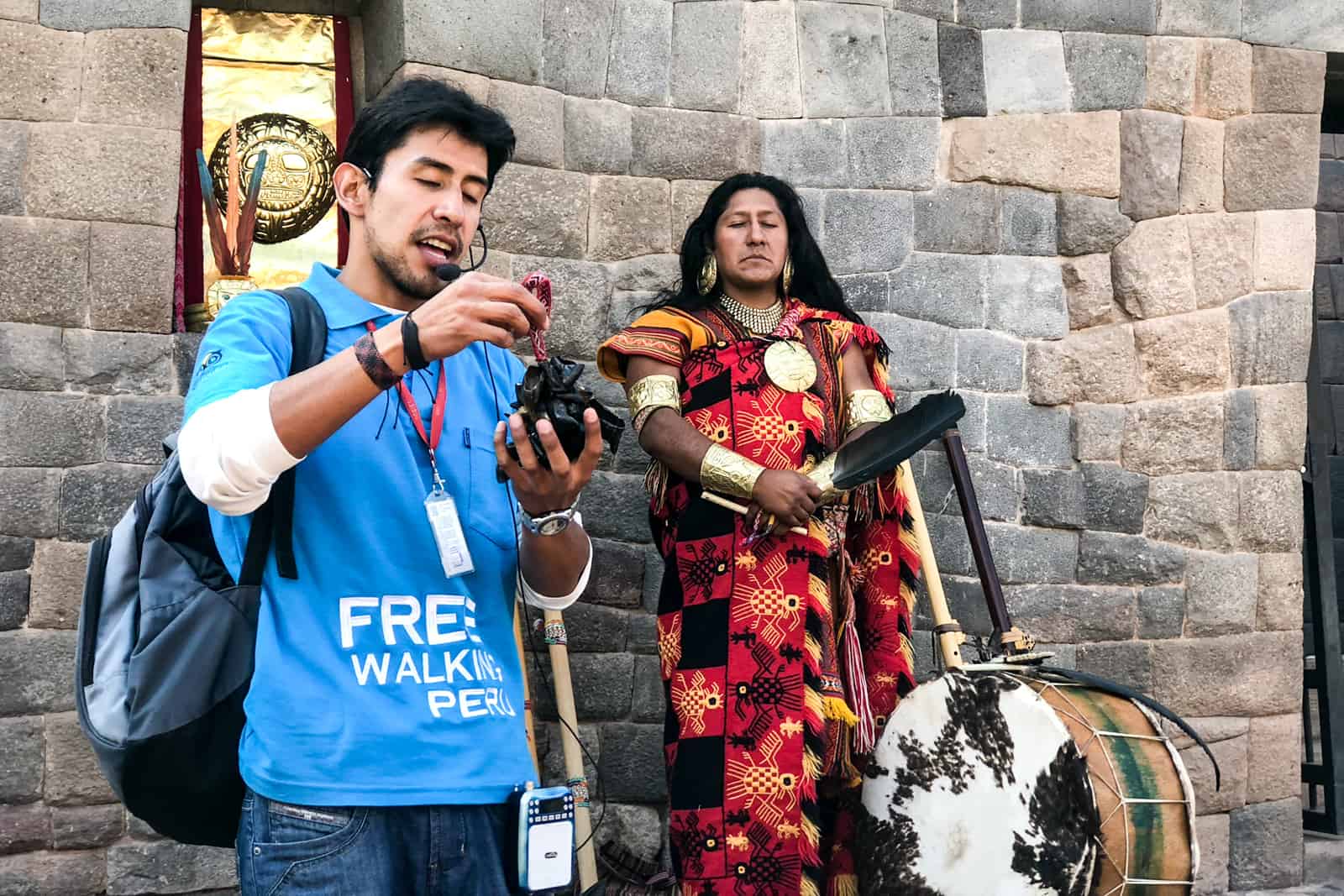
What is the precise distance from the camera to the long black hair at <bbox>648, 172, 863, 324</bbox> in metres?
3.94

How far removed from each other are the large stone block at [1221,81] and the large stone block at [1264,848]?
2.46 meters

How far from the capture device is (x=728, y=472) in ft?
11.1

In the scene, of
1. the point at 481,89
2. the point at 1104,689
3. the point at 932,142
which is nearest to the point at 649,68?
the point at 481,89

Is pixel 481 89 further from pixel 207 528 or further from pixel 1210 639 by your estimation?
pixel 1210 639

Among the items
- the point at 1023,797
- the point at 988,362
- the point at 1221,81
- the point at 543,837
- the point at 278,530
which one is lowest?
the point at 1023,797

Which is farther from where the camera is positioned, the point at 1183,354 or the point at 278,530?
the point at 1183,354

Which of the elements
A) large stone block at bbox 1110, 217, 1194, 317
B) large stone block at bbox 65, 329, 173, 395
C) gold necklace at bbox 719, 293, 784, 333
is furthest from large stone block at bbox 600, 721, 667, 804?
large stone block at bbox 1110, 217, 1194, 317

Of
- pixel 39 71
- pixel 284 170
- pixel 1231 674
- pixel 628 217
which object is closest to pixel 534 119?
pixel 628 217

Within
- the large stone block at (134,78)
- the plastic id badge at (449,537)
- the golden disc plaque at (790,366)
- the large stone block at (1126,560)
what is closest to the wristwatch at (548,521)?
the plastic id badge at (449,537)

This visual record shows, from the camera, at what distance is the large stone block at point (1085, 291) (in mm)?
4793

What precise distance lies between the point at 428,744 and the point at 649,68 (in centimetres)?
310

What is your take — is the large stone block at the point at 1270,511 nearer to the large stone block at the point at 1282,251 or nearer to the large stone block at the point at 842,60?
the large stone block at the point at 1282,251

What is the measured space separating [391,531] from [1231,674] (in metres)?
3.82

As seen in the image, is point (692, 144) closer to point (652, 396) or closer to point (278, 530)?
Result: point (652, 396)
